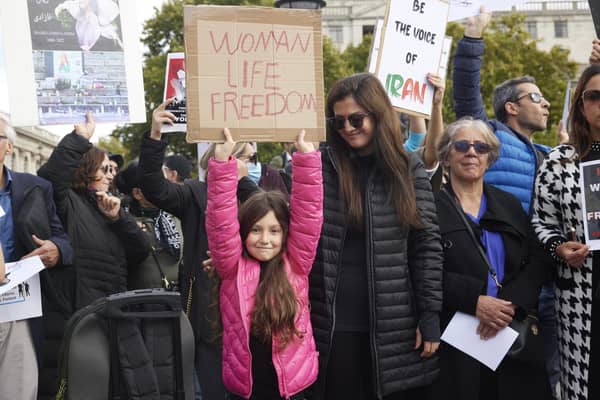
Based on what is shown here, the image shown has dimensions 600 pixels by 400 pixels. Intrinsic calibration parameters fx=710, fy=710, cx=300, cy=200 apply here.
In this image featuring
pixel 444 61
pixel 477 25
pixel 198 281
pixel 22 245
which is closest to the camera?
pixel 22 245

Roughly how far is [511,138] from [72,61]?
274cm

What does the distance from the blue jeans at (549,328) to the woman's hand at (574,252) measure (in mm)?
502

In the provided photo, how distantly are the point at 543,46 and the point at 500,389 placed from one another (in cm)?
5629

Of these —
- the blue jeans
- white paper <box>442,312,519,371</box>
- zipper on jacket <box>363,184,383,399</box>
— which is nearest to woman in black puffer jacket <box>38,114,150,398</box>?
zipper on jacket <box>363,184,383,399</box>

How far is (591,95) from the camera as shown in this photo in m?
3.63

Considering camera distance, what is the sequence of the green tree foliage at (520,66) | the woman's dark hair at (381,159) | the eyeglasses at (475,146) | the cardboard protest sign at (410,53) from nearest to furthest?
the woman's dark hair at (381,159) < the eyeglasses at (475,146) < the cardboard protest sign at (410,53) < the green tree foliage at (520,66)

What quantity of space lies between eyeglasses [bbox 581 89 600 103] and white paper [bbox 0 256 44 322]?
3049mm

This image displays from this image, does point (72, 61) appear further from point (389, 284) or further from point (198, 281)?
point (389, 284)

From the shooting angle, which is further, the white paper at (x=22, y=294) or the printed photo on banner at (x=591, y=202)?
the white paper at (x=22, y=294)

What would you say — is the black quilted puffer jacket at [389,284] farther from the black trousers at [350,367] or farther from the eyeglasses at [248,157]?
the eyeglasses at [248,157]

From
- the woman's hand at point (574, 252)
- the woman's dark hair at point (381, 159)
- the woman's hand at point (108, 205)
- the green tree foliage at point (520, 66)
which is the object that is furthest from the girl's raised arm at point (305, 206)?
the green tree foliage at point (520, 66)

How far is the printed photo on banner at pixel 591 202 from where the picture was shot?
3.46m

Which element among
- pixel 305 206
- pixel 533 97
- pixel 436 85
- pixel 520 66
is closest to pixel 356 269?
pixel 305 206

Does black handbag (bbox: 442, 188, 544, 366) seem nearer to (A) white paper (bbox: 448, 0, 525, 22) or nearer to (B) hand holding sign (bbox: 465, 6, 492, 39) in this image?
(B) hand holding sign (bbox: 465, 6, 492, 39)
